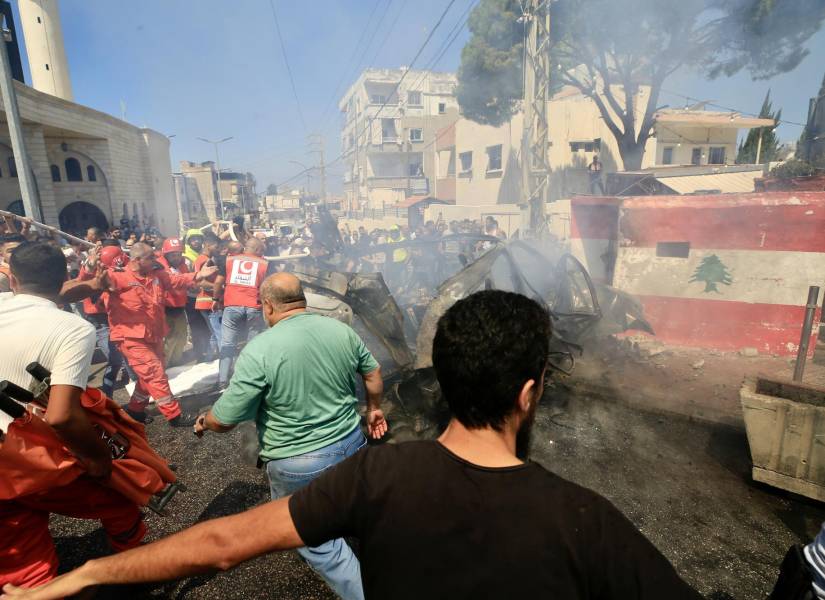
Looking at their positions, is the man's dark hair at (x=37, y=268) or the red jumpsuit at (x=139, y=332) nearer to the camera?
the man's dark hair at (x=37, y=268)

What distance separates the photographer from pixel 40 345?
1.93 metres

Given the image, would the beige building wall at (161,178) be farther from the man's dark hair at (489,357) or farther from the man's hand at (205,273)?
the man's dark hair at (489,357)

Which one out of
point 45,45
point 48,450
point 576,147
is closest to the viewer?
point 48,450

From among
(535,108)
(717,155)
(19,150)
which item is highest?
(717,155)

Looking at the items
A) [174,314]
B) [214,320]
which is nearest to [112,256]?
[174,314]

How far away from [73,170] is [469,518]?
2696 cm

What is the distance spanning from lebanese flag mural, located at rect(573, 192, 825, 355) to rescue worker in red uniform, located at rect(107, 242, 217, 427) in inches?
230

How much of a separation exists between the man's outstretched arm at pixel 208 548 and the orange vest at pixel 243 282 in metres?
4.28

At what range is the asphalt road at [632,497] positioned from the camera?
2.51m

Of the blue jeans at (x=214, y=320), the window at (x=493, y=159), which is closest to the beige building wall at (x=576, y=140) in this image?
the window at (x=493, y=159)

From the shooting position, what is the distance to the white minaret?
24453 millimetres

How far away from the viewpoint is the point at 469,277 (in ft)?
15.8

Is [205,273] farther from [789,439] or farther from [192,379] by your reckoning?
[789,439]

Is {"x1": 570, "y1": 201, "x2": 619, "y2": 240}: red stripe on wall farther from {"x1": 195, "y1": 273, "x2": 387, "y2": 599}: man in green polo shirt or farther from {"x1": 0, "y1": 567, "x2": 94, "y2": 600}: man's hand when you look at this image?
{"x1": 0, "y1": 567, "x2": 94, "y2": 600}: man's hand
